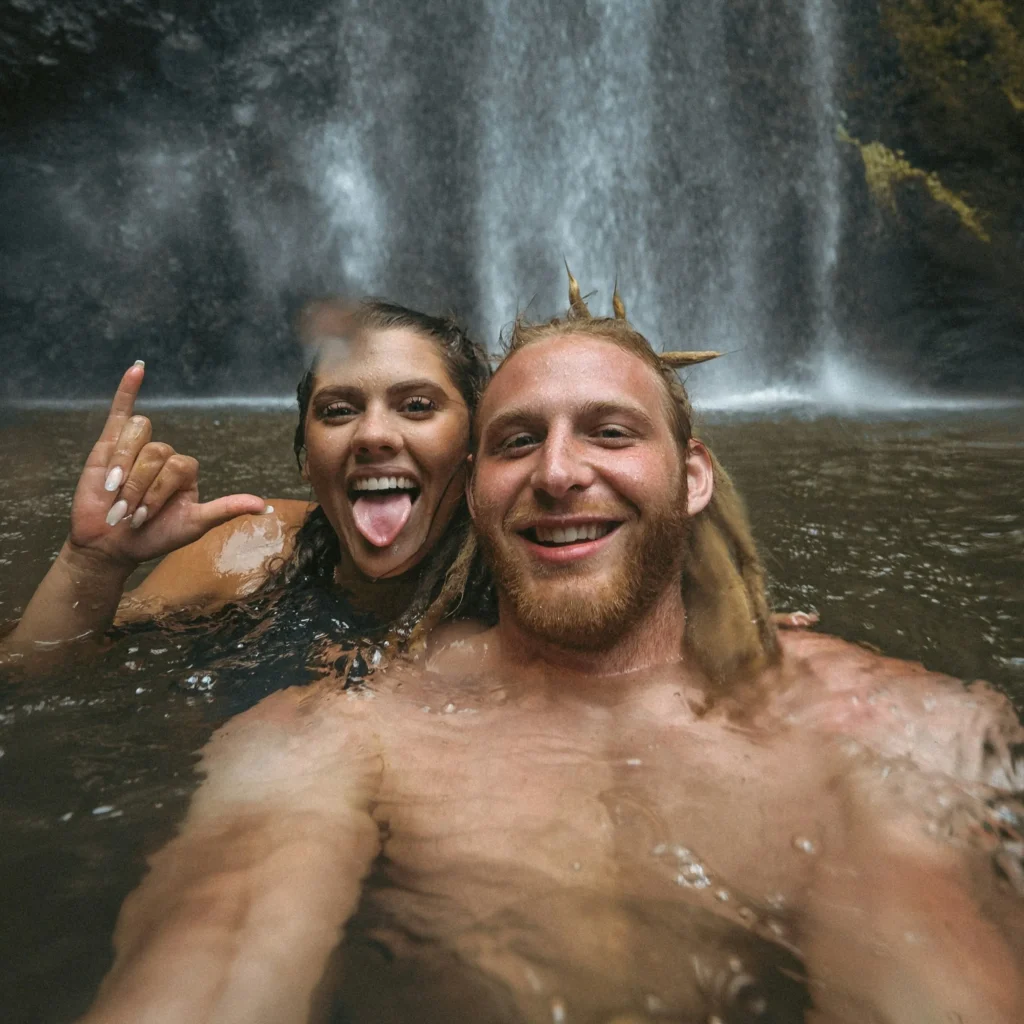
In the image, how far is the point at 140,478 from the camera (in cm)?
267

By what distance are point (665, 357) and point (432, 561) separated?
1.16 m

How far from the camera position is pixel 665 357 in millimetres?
2951

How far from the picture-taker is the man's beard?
7.57 ft

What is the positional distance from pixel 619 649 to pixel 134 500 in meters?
1.58

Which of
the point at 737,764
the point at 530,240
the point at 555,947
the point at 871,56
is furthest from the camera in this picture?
the point at 530,240

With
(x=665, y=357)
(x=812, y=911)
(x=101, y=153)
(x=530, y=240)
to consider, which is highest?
(x=101, y=153)

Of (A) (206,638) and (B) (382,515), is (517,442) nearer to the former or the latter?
(B) (382,515)

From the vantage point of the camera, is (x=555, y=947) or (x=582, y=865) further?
(x=582, y=865)

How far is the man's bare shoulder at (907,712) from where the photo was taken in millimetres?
2035

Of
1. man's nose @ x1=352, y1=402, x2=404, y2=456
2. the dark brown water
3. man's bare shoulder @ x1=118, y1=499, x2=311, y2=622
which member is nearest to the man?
the dark brown water

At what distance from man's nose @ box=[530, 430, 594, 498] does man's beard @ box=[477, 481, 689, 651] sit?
79 millimetres

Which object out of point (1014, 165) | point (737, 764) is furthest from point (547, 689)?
point (1014, 165)

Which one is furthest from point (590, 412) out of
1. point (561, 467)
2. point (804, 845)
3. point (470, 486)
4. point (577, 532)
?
point (804, 845)

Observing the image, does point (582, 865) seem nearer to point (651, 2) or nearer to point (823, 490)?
point (823, 490)
